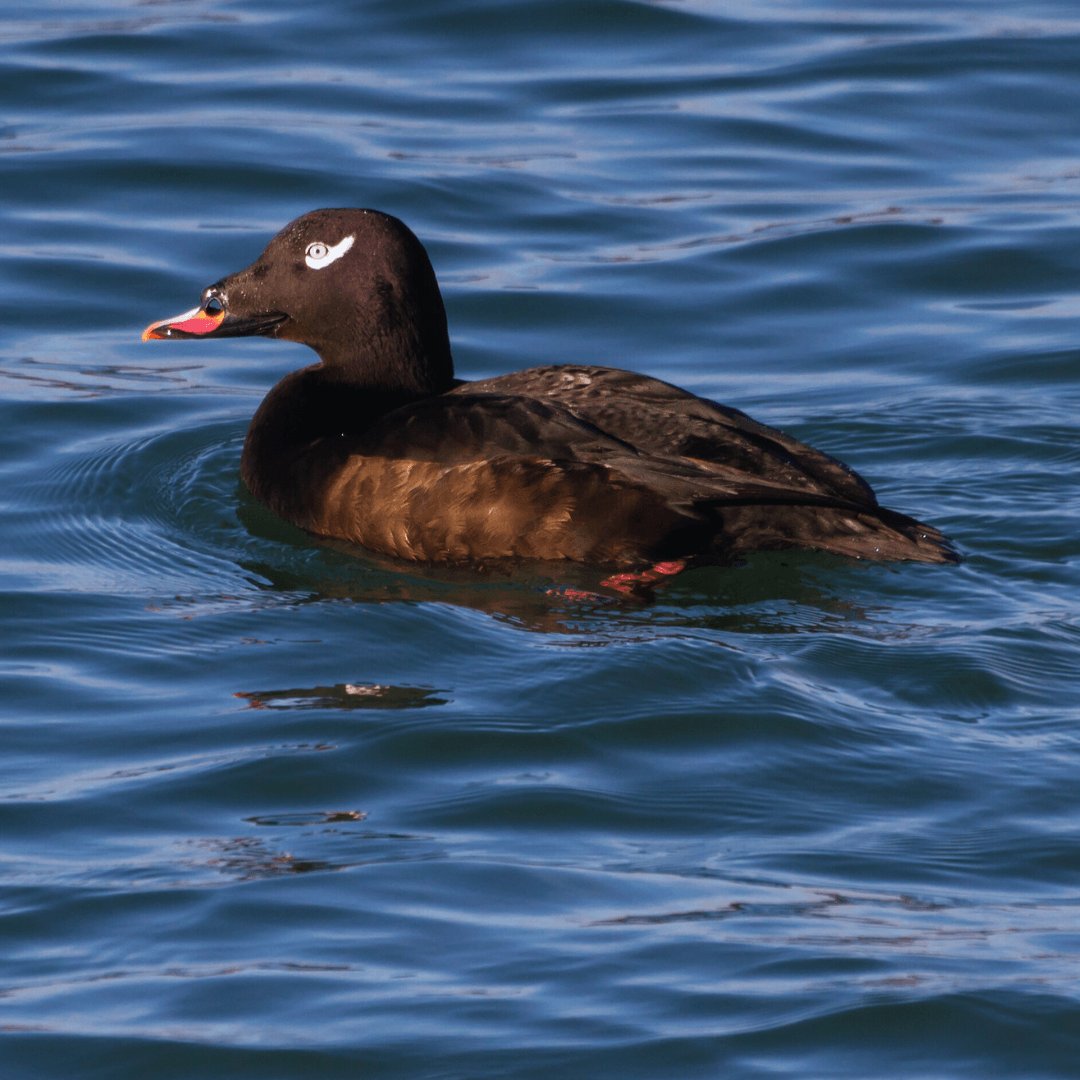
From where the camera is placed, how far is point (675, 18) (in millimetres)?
13727

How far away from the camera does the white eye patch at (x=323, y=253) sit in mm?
7008

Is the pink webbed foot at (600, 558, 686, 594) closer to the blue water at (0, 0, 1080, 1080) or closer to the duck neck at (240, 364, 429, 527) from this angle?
the blue water at (0, 0, 1080, 1080)

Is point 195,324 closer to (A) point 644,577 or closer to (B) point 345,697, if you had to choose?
(A) point 644,577

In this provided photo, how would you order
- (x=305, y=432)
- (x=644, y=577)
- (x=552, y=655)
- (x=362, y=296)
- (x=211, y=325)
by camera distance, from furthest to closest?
1. (x=211, y=325)
2. (x=362, y=296)
3. (x=305, y=432)
4. (x=644, y=577)
5. (x=552, y=655)

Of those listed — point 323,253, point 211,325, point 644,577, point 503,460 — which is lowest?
point 644,577

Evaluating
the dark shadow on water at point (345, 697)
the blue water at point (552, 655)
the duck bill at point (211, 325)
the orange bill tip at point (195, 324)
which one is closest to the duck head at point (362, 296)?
the duck bill at point (211, 325)

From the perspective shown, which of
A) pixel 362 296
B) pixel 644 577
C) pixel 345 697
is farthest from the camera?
pixel 362 296

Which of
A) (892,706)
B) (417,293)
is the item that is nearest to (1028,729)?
(892,706)

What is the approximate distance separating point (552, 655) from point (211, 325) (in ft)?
8.33

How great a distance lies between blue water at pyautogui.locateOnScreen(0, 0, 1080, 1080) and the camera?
3742mm

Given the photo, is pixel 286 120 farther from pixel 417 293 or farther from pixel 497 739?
pixel 497 739

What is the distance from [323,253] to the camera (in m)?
7.05

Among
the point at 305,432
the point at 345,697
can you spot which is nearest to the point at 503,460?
the point at 305,432

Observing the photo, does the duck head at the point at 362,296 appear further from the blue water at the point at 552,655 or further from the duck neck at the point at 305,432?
the blue water at the point at 552,655
